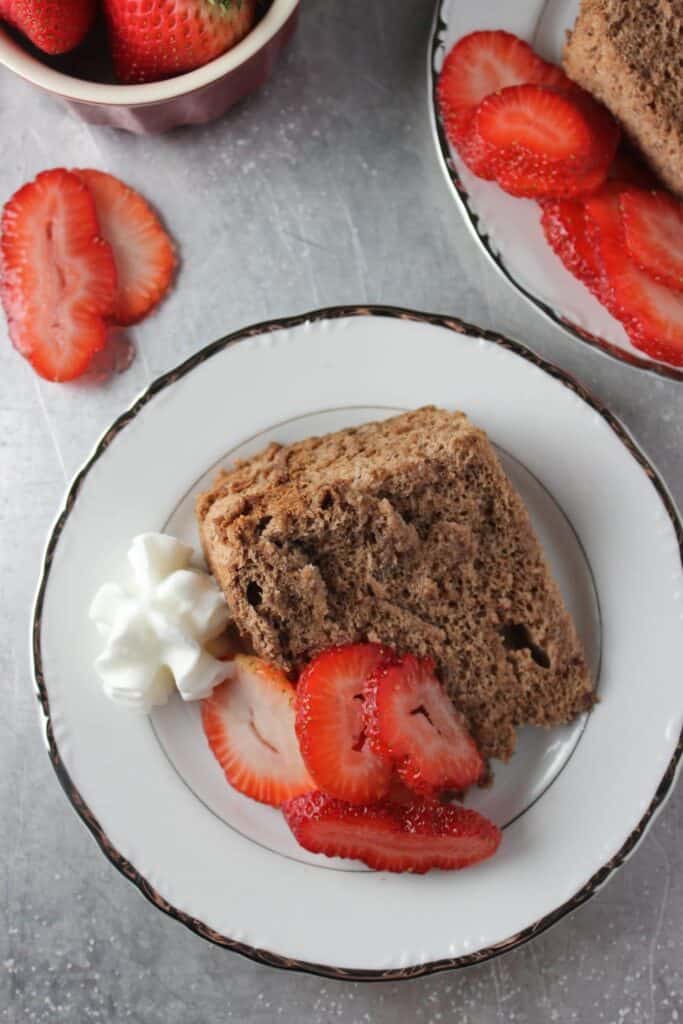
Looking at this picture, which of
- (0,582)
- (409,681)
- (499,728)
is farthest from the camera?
(0,582)

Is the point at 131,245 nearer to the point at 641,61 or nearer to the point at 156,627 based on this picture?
the point at 156,627

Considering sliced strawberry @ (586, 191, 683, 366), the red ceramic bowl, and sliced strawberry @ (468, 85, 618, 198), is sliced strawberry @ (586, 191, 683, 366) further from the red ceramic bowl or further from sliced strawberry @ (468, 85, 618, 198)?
the red ceramic bowl

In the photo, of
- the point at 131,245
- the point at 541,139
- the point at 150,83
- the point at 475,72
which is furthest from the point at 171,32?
the point at 541,139

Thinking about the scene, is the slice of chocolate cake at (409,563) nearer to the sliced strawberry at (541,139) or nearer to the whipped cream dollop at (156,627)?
the whipped cream dollop at (156,627)

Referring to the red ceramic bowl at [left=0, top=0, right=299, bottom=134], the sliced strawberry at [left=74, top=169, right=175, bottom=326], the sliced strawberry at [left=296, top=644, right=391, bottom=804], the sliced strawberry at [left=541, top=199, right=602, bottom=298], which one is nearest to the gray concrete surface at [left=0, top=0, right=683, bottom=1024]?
the sliced strawberry at [left=74, top=169, right=175, bottom=326]

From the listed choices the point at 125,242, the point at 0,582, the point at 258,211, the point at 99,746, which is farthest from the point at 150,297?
the point at 99,746

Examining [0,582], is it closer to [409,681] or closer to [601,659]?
[409,681]

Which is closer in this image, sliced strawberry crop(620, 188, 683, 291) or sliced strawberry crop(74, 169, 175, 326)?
sliced strawberry crop(620, 188, 683, 291)
